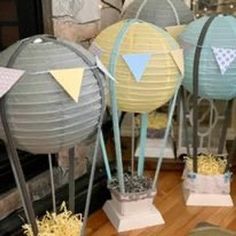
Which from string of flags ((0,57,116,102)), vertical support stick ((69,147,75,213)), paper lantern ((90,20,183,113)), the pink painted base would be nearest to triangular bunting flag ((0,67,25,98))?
string of flags ((0,57,116,102))

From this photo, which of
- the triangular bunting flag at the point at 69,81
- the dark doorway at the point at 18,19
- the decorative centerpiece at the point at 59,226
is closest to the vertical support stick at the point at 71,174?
the decorative centerpiece at the point at 59,226

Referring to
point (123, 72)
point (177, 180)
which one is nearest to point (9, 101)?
point (123, 72)

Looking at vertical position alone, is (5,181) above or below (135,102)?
below

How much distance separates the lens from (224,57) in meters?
1.72

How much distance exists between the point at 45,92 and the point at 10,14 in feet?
Result: 2.37

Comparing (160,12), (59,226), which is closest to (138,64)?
(160,12)

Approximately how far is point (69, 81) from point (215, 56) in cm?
72

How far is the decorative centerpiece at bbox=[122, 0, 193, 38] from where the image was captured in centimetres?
192

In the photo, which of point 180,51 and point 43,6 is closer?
point 180,51

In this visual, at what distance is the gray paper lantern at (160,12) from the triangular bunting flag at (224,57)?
0.97 feet

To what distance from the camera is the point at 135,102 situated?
1.61 meters

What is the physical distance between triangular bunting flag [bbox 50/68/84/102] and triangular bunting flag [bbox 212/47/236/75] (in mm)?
683

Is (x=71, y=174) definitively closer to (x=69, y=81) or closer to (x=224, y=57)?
(x=69, y=81)

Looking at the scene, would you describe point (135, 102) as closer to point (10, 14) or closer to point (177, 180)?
point (10, 14)
